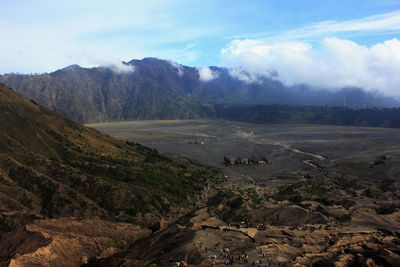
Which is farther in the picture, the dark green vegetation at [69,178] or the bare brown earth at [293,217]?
the dark green vegetation at [69,178]

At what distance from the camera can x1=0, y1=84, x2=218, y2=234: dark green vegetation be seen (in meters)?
52.1

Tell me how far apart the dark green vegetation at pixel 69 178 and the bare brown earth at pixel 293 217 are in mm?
9442

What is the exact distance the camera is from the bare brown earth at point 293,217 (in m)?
32.2

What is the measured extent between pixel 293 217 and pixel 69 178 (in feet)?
145

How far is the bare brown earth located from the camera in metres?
32.2

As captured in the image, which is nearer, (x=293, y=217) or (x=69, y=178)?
(x=293, y=217)

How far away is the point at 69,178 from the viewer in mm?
60906

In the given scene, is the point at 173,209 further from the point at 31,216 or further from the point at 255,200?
the point at 31,216

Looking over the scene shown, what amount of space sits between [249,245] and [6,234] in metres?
31.6

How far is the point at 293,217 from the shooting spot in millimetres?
50969

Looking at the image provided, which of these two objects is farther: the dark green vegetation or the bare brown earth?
the dark green vegetation

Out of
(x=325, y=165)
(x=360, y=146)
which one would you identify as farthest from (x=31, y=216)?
(x=360, y=146)

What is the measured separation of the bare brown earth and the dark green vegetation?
944 centimetres

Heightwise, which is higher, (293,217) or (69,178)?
(69,178)
